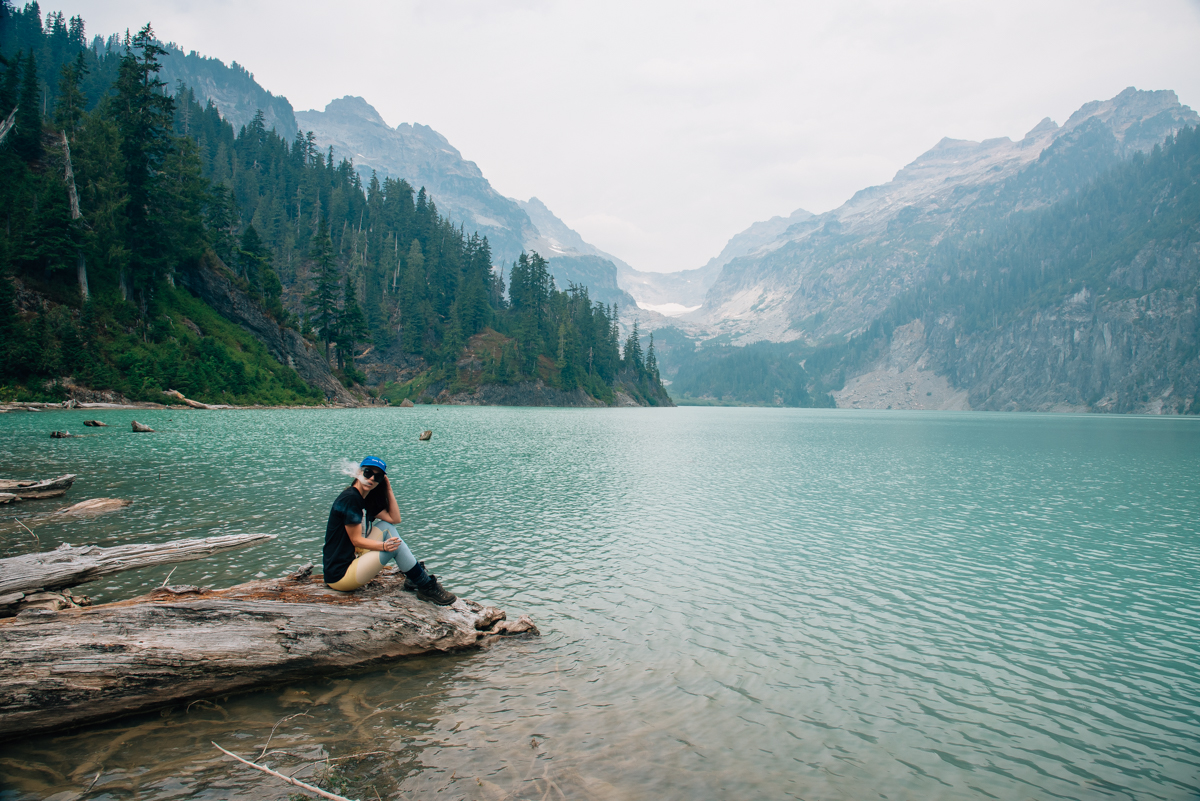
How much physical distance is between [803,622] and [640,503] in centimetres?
1626

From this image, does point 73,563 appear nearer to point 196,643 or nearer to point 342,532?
point 196,643

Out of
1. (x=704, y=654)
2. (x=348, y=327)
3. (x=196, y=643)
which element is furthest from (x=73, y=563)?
(x=348, y=327)

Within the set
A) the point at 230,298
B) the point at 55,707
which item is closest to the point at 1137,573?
the point at 55,707

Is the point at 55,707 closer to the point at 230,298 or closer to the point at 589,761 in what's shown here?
the point at 589,761

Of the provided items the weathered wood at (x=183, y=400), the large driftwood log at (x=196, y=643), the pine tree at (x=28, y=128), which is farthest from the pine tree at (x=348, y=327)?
the large driftwood log at (x=196, y=643)

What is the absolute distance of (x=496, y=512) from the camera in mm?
26875

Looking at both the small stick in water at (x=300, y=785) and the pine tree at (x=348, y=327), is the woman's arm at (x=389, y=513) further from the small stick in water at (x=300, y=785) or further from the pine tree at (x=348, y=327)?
the pine tree at (x=348, y=327)

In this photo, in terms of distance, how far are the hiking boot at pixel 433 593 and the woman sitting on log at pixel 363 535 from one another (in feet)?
1.75

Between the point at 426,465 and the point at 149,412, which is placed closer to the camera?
the point at 426,465

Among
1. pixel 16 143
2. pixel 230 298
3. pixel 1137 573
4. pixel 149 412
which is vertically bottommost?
pixel 1137 573

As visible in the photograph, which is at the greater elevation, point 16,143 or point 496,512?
point 16,143

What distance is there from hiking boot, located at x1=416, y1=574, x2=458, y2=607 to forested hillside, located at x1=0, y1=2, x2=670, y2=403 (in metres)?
69.4

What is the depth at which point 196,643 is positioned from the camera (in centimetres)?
986

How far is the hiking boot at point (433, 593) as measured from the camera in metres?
12.5
